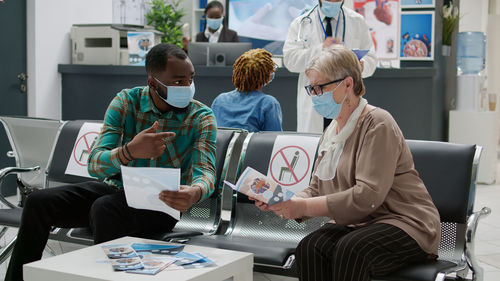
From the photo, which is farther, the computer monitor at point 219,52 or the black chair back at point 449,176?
the computer monitor at point 219,52

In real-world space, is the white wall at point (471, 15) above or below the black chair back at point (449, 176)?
above

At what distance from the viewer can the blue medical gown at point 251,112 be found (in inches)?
143

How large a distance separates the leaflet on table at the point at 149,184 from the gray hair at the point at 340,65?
673 mm

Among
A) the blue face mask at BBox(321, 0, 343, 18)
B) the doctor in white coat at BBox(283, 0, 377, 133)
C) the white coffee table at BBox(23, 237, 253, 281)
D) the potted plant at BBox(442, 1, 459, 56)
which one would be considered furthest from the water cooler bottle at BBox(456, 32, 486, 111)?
the white coffee table at BBox(23, 237, 253, 281)

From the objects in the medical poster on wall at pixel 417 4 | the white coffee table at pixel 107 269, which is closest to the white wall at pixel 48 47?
the medical poster on wall at pixel 417 4

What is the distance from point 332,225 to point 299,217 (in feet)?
0.44

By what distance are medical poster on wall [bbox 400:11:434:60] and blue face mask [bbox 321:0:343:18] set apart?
2.78 m

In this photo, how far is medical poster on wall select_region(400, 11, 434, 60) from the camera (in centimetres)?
656

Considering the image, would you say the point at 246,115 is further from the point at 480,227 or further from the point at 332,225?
the point at 480,227

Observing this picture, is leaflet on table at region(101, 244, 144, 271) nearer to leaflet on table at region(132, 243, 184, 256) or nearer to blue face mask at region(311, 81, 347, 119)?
leaflet on table at region(132, 243, 184, 256)

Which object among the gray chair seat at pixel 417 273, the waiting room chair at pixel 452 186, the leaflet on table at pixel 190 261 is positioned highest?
the waiting room chair at pixel 452 186

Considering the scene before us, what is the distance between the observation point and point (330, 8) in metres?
4.03

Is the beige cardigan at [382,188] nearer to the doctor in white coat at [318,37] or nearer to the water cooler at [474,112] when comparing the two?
the doctor in white coat at [318,37]

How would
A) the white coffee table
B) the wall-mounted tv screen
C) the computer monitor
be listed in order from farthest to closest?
1. the wall-mounted tv screen
2. the computer monitor
3. the white coffee table
